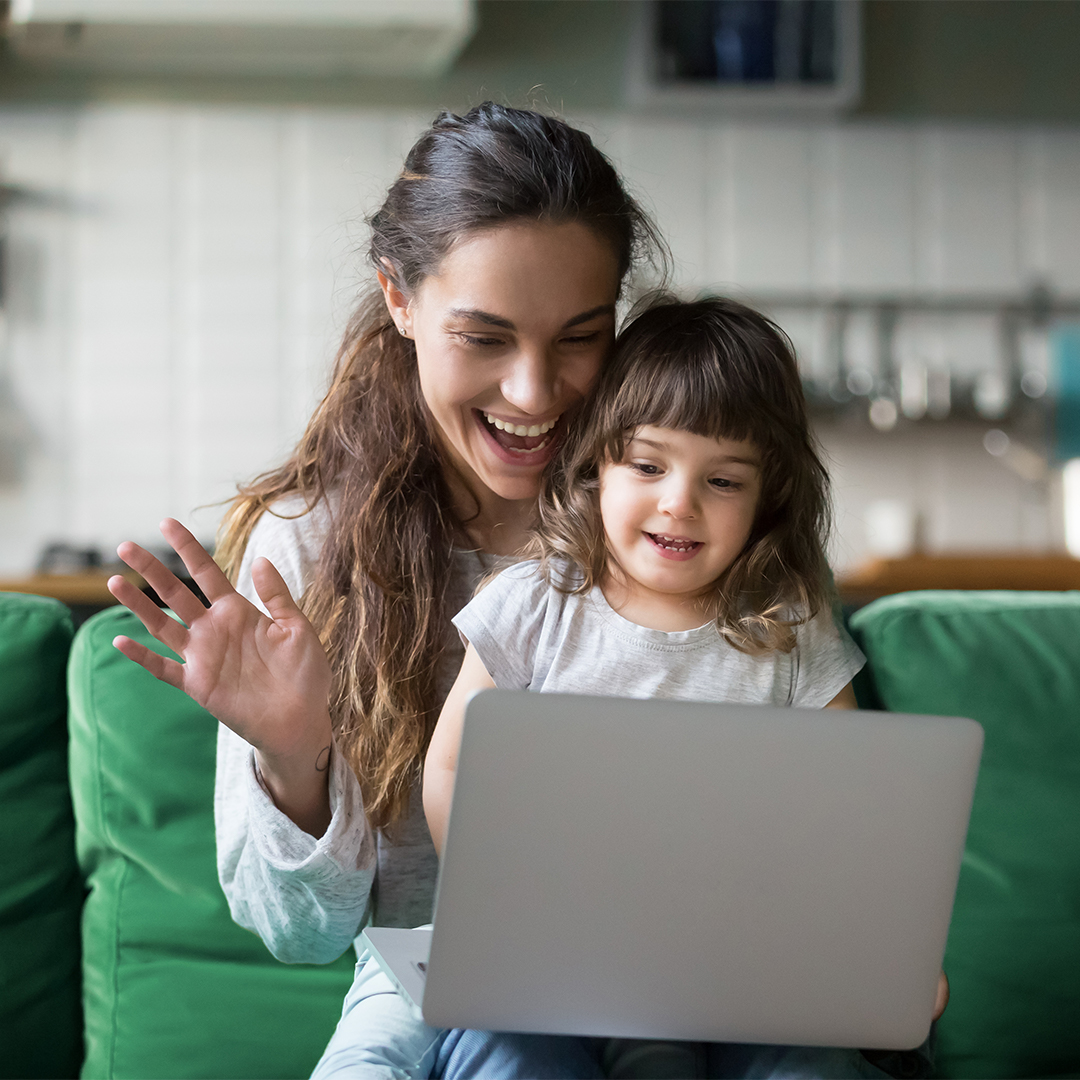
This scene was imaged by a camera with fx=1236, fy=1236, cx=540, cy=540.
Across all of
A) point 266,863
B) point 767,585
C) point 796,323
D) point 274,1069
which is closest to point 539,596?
point 767,585

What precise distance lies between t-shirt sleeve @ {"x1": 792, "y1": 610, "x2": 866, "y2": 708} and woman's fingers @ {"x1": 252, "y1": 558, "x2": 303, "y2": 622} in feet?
1.64

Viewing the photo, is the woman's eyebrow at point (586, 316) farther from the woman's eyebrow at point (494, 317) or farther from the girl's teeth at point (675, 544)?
the girl's teeth at point (675, 544)

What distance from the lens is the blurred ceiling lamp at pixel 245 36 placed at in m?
3.49

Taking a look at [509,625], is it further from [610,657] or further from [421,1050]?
[421,1050]

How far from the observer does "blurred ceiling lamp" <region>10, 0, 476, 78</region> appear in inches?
137

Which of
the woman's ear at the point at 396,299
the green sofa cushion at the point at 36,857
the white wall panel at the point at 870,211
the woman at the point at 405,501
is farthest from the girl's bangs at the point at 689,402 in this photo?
the white wall panel at the point at 870,211

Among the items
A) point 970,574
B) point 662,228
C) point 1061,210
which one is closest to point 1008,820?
point 970,574

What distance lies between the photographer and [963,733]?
841mm

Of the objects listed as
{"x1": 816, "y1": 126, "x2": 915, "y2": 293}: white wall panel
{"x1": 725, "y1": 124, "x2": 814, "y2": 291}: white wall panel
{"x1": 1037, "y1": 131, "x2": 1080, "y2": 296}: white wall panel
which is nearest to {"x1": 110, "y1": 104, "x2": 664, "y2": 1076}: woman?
{"x1": 725, "y1": 124, "x2": 814, "y2": 291}: white wall panel

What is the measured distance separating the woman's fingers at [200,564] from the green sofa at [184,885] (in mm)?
406

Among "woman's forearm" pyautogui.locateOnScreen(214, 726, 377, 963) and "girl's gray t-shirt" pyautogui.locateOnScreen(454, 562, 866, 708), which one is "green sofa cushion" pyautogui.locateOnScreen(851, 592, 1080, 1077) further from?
"woman's forearm" pyautogui.locateOnScreen(214, 726, 377, 963)

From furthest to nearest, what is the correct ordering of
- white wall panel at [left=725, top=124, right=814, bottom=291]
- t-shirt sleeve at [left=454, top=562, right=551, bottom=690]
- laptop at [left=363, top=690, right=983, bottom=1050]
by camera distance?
white wall panel at [left=725, top=124, right=814, bottom=291] → t-shirt sleeve at [left=454, top=562, right=551, bottom=690] → laptop at [left=363, top=690, right=983, bottom=1050]

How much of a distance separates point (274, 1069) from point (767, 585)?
73 cm

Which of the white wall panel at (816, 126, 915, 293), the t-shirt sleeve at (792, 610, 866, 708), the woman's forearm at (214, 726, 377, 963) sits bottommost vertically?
the woman's forearm at (214, 726, 377, 963)
